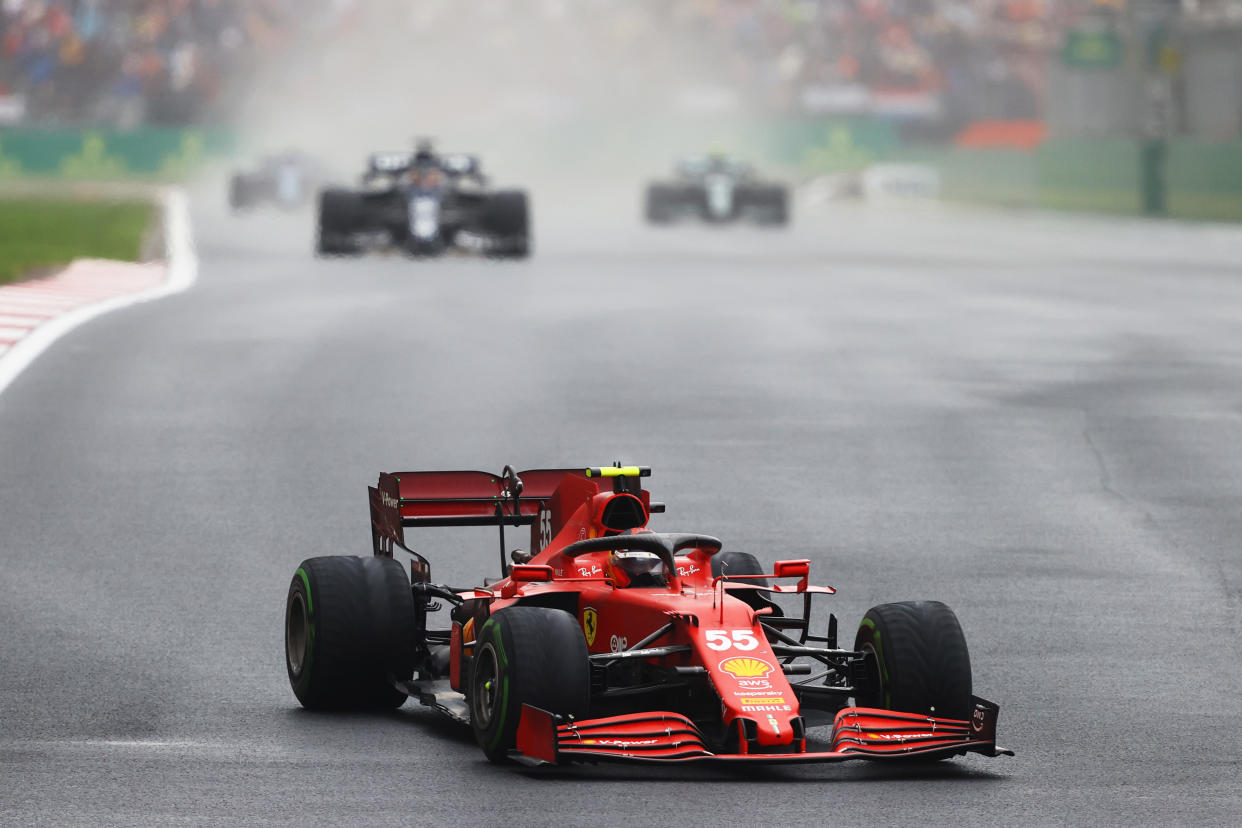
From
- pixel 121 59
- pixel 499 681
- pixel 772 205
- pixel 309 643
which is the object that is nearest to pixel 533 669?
pixel 499 681

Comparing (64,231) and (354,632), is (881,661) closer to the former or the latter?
(354,632)

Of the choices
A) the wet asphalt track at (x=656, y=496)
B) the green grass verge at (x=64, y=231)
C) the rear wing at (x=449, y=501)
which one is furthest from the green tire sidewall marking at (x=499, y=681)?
the green grass verge at (x=64, y=231)

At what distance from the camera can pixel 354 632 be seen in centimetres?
912

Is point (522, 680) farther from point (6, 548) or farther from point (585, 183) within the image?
point (585, 183)

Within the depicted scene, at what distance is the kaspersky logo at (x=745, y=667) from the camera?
7.90 m

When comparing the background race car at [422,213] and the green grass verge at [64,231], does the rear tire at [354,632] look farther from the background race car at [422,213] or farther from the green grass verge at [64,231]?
the background race car at [422,213]

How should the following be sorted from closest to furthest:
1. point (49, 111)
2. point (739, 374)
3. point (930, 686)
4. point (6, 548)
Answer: point (930, 686) → point (6, 548) → point (739, 374) → point (49, 111)

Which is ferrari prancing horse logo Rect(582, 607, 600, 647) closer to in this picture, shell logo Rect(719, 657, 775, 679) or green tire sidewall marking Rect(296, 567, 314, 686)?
shell logo Rect(719, 657, 775, 679)

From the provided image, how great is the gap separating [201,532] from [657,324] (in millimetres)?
11209

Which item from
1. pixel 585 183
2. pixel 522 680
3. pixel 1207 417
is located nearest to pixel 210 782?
pixel 522 680

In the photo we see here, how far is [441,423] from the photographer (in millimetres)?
17406

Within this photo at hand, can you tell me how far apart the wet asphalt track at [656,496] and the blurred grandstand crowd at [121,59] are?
6647 centimetres

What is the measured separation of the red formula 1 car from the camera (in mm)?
7836

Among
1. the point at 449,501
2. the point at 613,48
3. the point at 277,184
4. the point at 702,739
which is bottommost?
the point at 702,739
